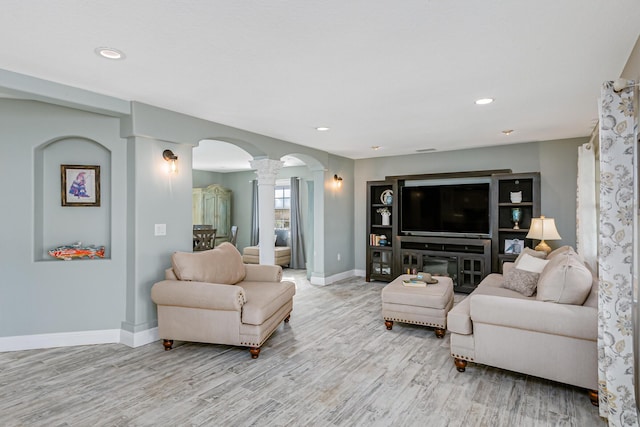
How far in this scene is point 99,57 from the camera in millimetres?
2430

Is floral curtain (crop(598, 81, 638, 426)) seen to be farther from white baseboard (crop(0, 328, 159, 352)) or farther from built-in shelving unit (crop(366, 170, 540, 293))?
white baseboard (crop(0, 328, 159, 352))

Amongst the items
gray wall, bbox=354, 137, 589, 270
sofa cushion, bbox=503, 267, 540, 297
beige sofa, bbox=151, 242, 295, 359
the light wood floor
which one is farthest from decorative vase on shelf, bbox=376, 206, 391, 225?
beige sofa, bbox=151, 242, 295, 359

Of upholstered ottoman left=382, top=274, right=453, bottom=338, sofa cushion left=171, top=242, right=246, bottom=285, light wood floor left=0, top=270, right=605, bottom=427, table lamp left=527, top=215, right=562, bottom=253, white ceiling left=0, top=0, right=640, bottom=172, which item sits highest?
white ceiling left=0, top=0, right=640, bottom=172

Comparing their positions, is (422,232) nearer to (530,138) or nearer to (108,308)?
(530,138)

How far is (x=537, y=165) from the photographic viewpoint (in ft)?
17.8

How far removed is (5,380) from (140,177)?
1.95 m

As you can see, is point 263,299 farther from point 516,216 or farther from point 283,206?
point 283,206

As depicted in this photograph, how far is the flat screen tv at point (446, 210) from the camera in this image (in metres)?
5.68

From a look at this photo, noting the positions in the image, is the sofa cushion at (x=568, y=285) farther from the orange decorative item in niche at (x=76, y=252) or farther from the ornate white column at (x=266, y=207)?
the orange decorative item in niche at (x=76, y=252)

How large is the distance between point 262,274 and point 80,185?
211 centimetres

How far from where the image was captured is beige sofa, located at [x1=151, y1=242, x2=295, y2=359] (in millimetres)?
3162

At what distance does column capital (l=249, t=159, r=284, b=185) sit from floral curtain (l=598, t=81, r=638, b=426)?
3.78 m

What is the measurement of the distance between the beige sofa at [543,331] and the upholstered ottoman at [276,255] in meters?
5.41

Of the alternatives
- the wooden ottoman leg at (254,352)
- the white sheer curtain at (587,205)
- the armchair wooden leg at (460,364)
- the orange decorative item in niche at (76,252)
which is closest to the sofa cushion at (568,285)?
the armchair wooden leg at (460,364)
